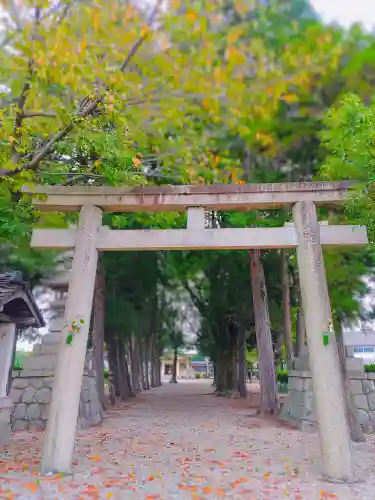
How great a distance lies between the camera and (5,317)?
8812 mm

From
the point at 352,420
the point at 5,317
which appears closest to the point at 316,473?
the point at 352,420

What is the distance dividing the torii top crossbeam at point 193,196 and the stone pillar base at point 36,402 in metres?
6.19

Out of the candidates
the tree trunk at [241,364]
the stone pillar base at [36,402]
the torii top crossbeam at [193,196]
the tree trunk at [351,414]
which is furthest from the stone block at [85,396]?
the tree trunk at [241,364]

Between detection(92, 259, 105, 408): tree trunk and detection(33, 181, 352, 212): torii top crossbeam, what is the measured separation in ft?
24.5

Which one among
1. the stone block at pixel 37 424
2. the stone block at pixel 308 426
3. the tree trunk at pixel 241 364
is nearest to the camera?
the stone block at pixel 308 426

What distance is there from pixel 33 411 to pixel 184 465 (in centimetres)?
581

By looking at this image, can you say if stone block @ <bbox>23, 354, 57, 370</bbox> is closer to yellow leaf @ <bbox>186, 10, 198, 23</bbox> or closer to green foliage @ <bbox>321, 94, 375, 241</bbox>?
green foliage @ <bbox>321, 94, 375, 241</bbox>

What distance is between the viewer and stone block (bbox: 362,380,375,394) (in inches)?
392

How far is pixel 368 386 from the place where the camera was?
33.0ft

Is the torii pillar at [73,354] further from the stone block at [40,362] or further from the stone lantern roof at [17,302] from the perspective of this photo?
the stone block at [40,362]

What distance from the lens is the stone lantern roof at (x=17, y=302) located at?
7825 mm

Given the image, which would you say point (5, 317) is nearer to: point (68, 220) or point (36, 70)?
point (68, 220)

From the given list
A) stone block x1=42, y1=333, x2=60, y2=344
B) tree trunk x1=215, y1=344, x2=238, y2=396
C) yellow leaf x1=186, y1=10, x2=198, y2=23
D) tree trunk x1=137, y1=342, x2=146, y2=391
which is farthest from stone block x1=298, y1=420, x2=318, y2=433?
tree trunk x1=137, y1=342, x2=146, y2=391

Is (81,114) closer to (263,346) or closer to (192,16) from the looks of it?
(192,16)
